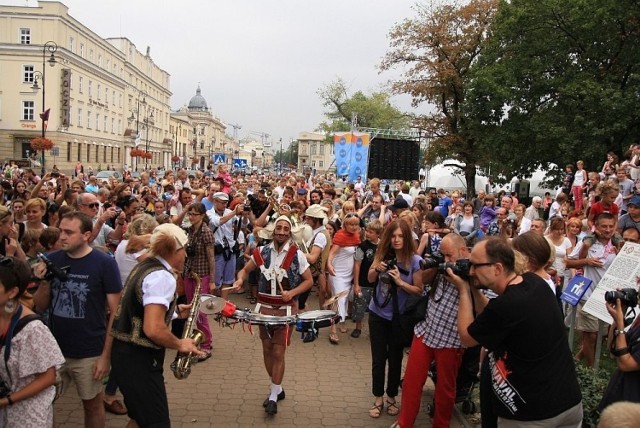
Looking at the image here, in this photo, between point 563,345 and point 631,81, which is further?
point 631,81

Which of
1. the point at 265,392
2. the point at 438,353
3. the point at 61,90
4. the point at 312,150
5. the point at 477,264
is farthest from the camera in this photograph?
the point at 312,150

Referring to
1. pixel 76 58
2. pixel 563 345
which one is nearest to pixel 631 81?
pixel 563 345

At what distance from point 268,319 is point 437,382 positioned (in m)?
1.53

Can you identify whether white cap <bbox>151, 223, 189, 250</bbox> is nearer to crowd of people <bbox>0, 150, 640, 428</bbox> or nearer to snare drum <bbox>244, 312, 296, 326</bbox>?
crowd of people <bbox>0, 150, 640, 428</bbox>

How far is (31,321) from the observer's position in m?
2.93

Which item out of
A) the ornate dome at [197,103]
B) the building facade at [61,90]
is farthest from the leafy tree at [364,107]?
the ornate dome at [197,103]

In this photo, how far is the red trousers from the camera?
4371mm

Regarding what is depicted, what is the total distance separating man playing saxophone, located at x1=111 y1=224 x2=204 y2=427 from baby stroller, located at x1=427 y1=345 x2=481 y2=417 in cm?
275

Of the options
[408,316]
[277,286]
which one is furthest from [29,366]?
[408,316]

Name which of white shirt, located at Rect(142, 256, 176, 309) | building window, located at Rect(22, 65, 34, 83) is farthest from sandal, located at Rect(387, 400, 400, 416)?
building window, located at Rect(22, 65, 34, 83)

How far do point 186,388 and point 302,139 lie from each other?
133102mm

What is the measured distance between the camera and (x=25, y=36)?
51562 millimetres

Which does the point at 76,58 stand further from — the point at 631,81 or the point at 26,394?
the point at 26,394

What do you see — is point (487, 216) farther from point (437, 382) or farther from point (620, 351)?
point (620, 351)
